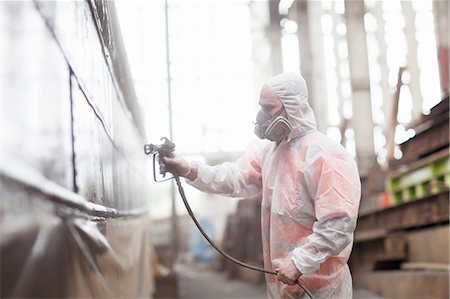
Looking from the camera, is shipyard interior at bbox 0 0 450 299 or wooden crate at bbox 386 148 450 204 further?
wooden crate at bbox 386 148 450 204

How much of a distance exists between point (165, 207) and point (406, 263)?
61.9ft

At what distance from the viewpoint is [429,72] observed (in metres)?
17.9

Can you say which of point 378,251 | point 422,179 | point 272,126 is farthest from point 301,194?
point 378,251

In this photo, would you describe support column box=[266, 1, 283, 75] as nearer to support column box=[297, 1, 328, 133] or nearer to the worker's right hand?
support column box=[297, 1, 328, 133]

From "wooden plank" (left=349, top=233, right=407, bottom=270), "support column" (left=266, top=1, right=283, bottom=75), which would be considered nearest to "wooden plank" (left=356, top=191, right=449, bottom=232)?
"wooden plank" (left=349, top=233, right=407, bottom=270)

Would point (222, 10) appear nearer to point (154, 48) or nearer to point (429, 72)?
point (429, 72)

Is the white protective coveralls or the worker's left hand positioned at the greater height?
the white protective coveralls

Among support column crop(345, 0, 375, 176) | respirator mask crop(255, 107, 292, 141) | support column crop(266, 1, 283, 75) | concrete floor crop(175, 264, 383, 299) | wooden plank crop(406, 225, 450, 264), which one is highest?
support column crop(266, 1, 283, 75)

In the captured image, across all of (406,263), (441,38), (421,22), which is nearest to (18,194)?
(406,263)

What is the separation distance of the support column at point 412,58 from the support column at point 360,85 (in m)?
3.71

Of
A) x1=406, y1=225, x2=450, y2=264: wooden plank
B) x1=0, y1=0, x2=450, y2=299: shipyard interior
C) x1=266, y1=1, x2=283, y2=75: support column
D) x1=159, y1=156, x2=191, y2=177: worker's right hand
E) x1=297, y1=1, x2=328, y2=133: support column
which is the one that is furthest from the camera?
x1=297, y1=1, x2=328, y2=133: support column

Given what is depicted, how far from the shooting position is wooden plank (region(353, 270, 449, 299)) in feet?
24.5

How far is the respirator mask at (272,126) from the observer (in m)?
2.89

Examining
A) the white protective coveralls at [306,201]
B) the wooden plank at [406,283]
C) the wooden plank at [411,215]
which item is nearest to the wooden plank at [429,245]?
the wooden plank at [411,215]
